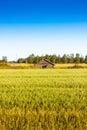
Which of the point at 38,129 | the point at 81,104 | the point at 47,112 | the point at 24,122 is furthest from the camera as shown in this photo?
the point at 81,104

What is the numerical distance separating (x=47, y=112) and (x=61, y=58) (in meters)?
170

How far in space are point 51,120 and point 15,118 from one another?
98cm

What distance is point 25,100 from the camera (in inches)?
406

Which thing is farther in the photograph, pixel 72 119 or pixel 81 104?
pixel 81 104

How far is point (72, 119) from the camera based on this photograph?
7.54 m

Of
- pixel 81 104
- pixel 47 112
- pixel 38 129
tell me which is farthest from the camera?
pixel 81 104

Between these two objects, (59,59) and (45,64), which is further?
(59,59)

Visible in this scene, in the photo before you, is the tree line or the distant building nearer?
the distant building

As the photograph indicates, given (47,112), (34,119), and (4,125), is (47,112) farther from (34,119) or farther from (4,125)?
(4,125)

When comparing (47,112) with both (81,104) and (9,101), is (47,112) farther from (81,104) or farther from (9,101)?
(9,101)

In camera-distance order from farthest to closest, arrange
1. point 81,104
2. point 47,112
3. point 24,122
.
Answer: point 81,104 < point 47,112 < point 24,122

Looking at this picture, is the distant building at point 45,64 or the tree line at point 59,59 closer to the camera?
the distant building at point 45,64

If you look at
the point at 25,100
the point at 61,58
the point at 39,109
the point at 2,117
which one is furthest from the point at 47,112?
the point at 61,58

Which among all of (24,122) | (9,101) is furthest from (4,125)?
(9,101)
